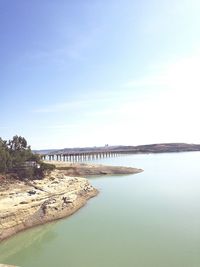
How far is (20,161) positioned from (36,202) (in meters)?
10.2

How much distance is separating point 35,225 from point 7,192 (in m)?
3.86

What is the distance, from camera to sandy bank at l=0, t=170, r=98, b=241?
23.7 metres

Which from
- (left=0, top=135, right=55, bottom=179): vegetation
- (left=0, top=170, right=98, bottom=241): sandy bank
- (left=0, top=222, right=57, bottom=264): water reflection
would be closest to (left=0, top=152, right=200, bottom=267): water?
(left=0, top=222, right=57, bottom=264): water reflection

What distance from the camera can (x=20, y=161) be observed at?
118 feet

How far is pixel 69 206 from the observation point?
29.8 m

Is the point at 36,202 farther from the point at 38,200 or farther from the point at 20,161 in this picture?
the point at 20,161

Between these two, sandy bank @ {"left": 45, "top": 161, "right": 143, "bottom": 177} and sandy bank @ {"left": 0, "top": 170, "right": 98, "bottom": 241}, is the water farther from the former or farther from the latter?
sandy bank @ {"left": 45, "top": 161, "right": 143, "bottom": 177}

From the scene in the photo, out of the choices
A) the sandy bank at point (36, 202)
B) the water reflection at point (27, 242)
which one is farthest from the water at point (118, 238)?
the sandy bank at point (36, 202)

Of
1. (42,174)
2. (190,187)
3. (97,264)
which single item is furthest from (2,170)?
(190,187)

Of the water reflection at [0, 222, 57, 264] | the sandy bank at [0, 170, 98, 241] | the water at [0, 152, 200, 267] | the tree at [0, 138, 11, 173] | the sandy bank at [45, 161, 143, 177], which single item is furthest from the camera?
the sandy bank at [45, 161, 143, 177]

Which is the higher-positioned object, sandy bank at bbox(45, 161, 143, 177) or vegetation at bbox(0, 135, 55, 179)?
vegetation at bbox(0, 135, 55, 179)

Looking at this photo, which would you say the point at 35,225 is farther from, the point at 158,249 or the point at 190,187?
the point at 190,187

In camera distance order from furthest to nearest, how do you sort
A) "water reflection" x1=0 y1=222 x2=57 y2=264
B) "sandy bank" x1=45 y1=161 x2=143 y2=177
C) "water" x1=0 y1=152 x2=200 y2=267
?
1. "sandy bank" x1=45 y1=161 x2=143 y2=177
2. "water reflection" x1=0 y1=222 x2=57 y2=264
3. "water" x1=0 y1=152 x2=200 y2=267

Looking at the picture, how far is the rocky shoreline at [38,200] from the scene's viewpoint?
2373 centimetres
